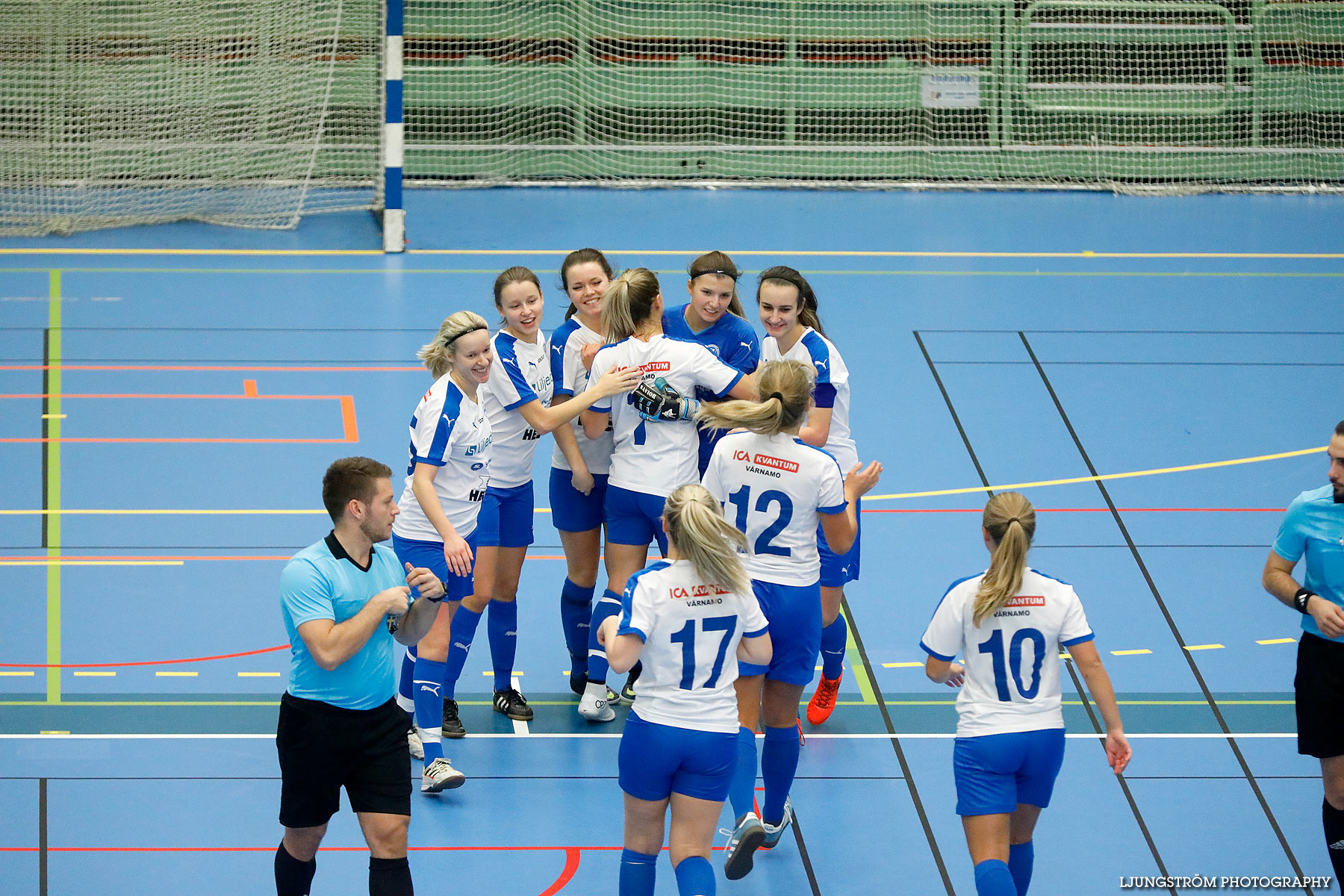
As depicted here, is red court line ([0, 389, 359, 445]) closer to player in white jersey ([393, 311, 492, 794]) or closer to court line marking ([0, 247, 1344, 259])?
court line marking ([0, 247, 1344, 259])

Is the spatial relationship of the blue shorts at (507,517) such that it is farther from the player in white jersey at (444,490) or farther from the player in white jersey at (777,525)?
the player in white jersey at (777,525)

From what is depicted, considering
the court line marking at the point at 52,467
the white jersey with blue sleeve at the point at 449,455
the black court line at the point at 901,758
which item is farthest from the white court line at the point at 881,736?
the white jersey with blue sleeve at the point at 449,455

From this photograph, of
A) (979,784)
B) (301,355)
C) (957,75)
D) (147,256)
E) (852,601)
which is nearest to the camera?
(979,784)

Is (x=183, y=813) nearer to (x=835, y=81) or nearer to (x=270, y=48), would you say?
(x=270, y=48)

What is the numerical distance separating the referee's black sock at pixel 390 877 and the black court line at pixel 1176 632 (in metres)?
3.57

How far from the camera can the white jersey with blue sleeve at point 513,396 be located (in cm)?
639

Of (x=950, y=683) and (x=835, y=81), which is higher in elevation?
(x=835, y=81)

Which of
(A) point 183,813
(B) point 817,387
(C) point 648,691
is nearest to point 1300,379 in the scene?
(B) point 817,387

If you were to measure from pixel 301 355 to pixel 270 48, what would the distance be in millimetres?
5150

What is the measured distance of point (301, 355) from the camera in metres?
11.0

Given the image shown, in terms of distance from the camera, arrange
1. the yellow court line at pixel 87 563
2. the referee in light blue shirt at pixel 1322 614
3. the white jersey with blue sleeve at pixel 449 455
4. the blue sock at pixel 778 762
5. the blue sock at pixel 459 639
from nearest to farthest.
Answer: the referee in light blue shirt at pixel 1322 614, the blue sock at pixel 778 762, the white jersey with blue sleeve at pixel 449 455, the blue sock at pixel 459 639, the yellow court line at pixel 87 563

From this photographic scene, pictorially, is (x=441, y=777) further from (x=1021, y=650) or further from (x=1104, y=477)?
(x=1104, y=477)

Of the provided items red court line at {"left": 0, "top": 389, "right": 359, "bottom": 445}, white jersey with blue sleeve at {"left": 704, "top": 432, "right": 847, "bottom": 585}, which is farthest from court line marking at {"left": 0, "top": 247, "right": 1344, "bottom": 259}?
white jersey with blue sleeve at {"left": 704, "top": 432, "right": 847, "bottom": 585}

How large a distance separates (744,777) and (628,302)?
2.16 meters
